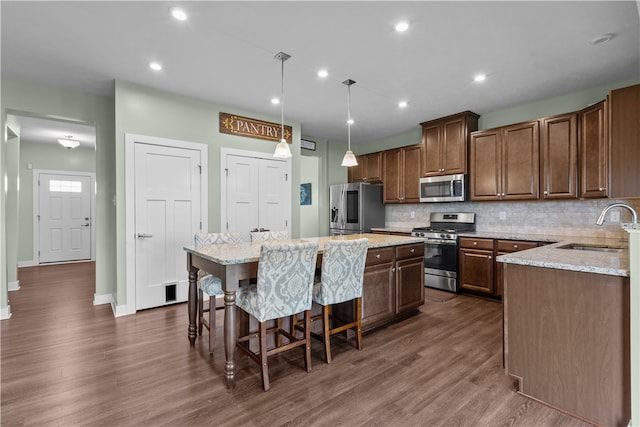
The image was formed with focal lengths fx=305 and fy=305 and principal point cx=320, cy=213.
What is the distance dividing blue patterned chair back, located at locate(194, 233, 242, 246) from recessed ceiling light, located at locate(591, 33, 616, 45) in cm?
369

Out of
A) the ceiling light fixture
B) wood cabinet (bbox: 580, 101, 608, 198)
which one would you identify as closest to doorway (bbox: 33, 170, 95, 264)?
the ceiling light fixture

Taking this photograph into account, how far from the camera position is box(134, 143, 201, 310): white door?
366cm

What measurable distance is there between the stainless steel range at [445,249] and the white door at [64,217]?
758cm

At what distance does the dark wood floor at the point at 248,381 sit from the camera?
5.73 feet

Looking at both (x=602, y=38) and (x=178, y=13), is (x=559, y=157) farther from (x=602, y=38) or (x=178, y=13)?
(x=178, y=13)

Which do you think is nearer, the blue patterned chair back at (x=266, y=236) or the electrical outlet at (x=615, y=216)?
the blue patterned chair back at (x=266, y=236)

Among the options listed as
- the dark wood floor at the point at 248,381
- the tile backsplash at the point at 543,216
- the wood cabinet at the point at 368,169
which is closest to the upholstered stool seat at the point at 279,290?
the dark wood floor at the point at 248,381

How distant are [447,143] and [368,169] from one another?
173 centimetres

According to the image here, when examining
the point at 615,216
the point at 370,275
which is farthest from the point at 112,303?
the point at 615,216

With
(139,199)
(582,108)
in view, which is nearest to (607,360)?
(582,108)

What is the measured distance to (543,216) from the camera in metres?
4.10

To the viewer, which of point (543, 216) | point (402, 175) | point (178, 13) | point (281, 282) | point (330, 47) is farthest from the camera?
point (402, 175)

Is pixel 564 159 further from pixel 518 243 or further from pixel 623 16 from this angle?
pixel 623 16

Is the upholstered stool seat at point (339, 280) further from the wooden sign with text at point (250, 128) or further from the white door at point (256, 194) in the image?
the wooden sign with text at point (250, 128)
